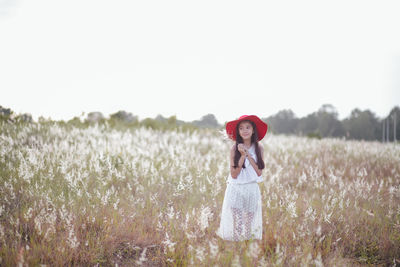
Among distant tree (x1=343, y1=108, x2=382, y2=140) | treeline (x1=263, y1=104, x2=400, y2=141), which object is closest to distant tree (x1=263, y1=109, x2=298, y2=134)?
treeline (x1=263, y1=104, x2=400, y2=141)

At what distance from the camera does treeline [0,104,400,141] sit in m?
9.57

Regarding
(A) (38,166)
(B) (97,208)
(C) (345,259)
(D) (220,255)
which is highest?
(A) (38,166)

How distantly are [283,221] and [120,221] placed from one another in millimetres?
1867

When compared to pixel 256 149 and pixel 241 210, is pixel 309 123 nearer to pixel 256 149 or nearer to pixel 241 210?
pixel 256 149

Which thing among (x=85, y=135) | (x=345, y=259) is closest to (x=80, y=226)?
(x=345, y=259)

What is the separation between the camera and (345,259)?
2580 millimetres

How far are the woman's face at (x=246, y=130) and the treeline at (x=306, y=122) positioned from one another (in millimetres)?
2160

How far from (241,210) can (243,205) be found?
6 cm

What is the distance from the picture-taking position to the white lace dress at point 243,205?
8.80 feet

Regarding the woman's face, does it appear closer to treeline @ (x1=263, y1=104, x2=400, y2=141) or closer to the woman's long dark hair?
the woman's long dark hair

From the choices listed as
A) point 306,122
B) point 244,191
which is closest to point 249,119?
point 244,191

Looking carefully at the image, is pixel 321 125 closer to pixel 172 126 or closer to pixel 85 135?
pixel 172 126

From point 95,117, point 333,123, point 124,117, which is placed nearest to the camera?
point 95,117

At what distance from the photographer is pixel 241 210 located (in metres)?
2.70
